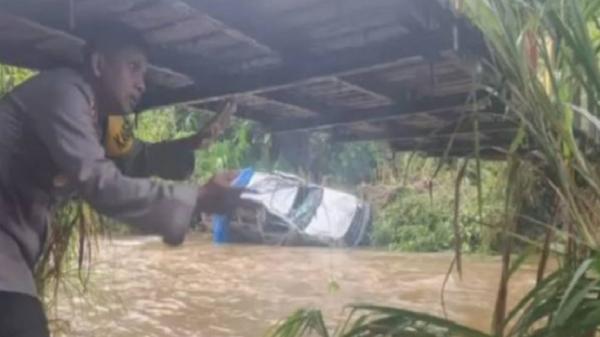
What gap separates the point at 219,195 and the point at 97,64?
47 centimetres

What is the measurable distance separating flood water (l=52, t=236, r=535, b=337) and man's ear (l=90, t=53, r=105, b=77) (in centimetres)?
195

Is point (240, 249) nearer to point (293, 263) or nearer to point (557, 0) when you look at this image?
point (293, 263)

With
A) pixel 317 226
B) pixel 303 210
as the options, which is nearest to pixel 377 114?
pixel 303 210

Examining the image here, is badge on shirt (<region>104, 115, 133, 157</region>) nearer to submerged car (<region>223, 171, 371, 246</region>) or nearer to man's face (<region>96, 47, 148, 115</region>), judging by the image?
man's face (<region>96, 47, 148, 115</region>)

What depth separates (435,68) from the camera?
3029 millimetres

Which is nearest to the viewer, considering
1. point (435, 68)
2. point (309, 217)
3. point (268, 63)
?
point (268, 63)

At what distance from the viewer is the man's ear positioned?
1752 mm

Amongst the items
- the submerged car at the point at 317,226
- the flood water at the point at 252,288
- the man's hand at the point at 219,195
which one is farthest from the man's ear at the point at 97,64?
the submerged car at the point at 317,226

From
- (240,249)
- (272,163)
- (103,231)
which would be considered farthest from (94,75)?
(240,249)

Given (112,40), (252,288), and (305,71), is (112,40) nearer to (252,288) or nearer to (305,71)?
(305,71)

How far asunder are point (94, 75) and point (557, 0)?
1.03 meters

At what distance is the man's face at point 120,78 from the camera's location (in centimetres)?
176

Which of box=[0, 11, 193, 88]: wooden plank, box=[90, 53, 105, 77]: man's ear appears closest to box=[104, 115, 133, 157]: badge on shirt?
box=[0, 11, 193, 88]: wooden plank

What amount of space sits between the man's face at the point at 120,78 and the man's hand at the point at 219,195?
0.37 metres
